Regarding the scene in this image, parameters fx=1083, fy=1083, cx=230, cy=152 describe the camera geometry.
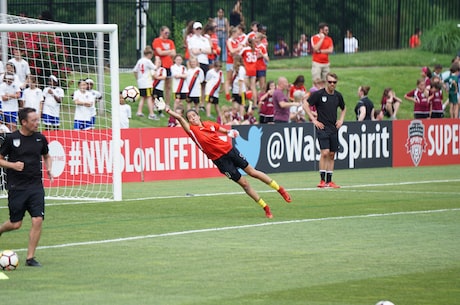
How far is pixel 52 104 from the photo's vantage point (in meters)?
23.3

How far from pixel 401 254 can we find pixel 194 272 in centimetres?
278

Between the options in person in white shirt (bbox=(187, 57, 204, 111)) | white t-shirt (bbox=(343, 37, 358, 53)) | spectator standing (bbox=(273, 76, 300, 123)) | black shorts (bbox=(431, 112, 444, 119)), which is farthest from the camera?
white t-shirt (bbox=(343, 37, 358, 53))

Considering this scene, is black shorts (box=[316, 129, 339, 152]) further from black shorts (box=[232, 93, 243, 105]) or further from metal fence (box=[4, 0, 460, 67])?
metal fence (box=[4, 0, 460, 67])

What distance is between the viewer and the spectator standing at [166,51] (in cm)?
2903

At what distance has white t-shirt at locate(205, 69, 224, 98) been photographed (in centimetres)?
2928

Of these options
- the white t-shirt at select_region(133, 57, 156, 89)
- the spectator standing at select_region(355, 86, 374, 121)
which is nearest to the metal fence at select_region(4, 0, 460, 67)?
the white t-shirt at select_region(133, 57, 156, 89)

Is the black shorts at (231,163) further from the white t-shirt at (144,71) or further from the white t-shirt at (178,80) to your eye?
the white t-shirt at (178,80)

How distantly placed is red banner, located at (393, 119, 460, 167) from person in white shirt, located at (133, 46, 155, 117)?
6.65 meters

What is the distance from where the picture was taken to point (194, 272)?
11898 millimetres

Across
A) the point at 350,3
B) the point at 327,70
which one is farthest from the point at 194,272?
the point at 350,3

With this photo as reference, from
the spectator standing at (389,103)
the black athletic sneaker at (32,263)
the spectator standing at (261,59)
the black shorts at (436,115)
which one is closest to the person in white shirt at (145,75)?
the spectator standing at (261,59)

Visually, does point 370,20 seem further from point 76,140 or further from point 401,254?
point 401,254

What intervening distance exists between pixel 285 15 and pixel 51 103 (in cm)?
1773

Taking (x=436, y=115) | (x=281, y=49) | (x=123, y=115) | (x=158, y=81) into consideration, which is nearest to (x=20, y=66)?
(x=123, y=115)
